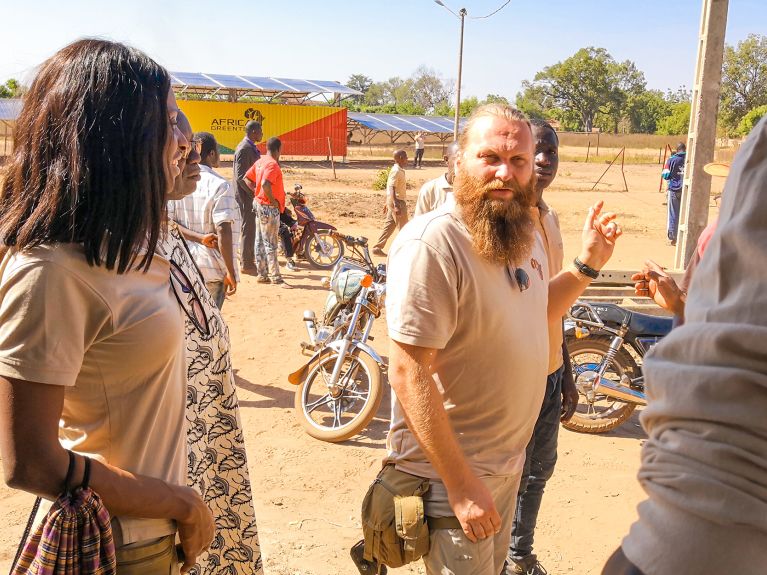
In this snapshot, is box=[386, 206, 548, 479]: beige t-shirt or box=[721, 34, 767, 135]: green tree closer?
box=[386, 206, 548, 479]: beige t-shirt

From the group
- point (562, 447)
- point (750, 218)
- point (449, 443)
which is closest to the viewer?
point (750, 218)

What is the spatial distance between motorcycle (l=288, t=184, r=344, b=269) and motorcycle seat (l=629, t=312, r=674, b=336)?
20.7ft

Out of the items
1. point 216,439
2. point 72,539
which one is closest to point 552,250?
point 216,439

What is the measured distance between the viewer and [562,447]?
533 centimetres

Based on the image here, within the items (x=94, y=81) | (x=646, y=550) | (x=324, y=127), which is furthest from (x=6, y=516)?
(x=324, y=127)

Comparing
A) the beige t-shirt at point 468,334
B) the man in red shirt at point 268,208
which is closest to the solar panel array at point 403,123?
the man in red shirt at point 268,208

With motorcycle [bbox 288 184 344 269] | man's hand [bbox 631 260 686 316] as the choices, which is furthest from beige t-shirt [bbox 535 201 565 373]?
motorcycle [bbox 288 184 344 269]

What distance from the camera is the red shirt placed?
32.6 ft

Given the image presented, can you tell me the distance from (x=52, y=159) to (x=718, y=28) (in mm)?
8208

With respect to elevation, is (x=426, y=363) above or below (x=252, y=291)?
above

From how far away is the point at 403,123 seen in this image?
131 ft

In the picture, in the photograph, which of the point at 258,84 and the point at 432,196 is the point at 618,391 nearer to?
the point at 432,196

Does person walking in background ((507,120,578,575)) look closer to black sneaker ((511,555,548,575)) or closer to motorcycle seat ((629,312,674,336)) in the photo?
black sneaker ((511,555,548,575))

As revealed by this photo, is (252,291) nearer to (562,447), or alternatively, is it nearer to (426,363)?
(562,447)
